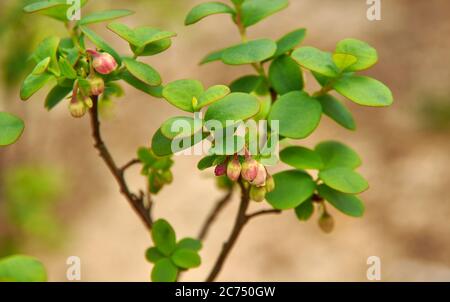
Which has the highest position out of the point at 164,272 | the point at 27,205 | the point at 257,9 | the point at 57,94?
the point at 257,9

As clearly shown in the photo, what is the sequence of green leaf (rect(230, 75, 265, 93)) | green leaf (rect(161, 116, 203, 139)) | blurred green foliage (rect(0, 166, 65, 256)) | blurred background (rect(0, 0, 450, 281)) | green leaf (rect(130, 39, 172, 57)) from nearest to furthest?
green leaf (rect(161, 116, 203, 139))
green leaf (rect(130, 39, 172, 57))
green leaf (rect(230, 75, 265, 93))
blurred green foliage (rect(0, 166, 65, 256))
blurred background (rect(0, 0, 450, 281))

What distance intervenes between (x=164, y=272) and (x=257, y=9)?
13.6 inches

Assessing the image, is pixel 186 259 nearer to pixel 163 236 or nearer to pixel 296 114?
pixel 163 236

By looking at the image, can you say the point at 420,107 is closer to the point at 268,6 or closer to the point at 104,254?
the point at 104,254

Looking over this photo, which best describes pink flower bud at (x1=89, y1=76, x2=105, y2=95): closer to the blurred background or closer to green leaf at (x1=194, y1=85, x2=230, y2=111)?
green leaf at (x1=194, y1=85, x2=230, y2=111)

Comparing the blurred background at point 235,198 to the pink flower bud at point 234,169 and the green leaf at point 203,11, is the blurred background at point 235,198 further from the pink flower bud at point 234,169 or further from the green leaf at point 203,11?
the pink flower bud at point 234,169

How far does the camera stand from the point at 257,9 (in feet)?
2.63

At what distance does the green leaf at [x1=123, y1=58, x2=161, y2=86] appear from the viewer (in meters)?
0.64

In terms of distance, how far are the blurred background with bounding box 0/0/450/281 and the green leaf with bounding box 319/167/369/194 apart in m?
0.93

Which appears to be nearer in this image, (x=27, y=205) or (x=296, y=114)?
(x=296, y=114)

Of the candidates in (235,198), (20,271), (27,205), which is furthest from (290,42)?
(235,198)

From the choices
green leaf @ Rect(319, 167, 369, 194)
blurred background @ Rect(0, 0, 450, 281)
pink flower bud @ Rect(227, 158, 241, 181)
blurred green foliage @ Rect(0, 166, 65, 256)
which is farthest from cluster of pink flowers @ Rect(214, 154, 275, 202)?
blurred green foliage @ Rect(0, 166, 65, 256)

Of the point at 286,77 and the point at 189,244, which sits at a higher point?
the point at 286,77
